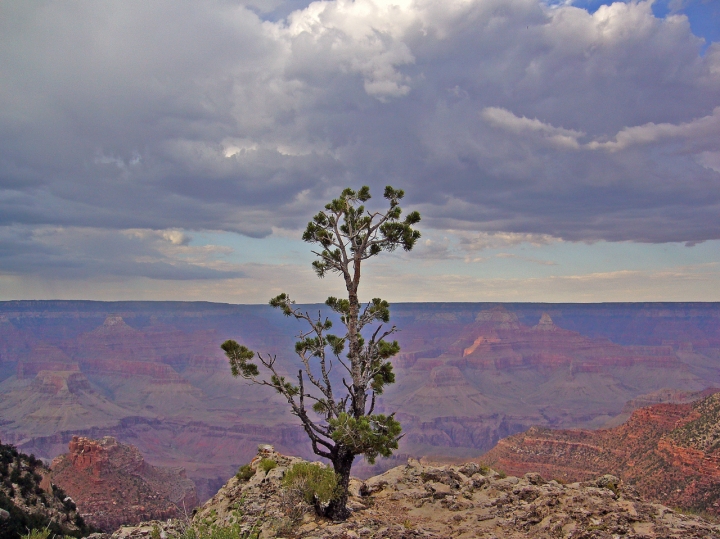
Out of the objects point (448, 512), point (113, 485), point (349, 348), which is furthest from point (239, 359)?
point (113, 485)

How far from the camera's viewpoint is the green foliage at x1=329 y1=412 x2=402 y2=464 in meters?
14.7

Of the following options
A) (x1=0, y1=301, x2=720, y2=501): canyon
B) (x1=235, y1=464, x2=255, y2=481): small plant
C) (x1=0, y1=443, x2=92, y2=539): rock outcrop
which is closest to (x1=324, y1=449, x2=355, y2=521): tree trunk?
(x1=235, y1=464, x2=255, y2=481): small plant

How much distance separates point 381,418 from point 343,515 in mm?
2885

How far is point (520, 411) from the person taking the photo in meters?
163

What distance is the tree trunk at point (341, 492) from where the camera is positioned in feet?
49.9

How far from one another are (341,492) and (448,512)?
4543 mm

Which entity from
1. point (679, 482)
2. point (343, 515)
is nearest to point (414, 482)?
→ point (343, 515)

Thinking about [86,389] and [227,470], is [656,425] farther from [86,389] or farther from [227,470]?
[86,389]

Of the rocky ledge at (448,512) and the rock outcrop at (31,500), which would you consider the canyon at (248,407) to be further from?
the rocky ledge at (448,512)

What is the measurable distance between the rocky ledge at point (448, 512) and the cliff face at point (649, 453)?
25170mm

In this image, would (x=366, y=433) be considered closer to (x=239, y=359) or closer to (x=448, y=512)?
(x=239, y=359)

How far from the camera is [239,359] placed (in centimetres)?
1647

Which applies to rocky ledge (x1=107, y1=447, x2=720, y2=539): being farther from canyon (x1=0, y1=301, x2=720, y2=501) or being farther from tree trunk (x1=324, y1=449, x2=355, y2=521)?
canyon (x1=0, y1=301, x2=720, y2=501)

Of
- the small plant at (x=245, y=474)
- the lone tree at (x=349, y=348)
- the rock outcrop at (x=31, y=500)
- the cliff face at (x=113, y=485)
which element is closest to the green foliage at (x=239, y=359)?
the lone tree at (x=349, y=348)
